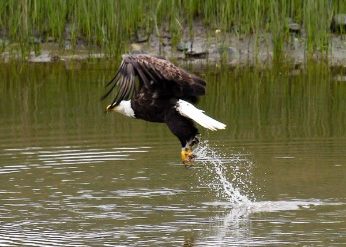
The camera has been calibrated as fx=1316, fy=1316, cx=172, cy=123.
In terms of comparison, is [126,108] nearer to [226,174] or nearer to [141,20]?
[226,174]

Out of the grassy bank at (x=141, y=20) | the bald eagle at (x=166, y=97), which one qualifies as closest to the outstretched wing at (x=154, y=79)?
the bald eagle at (x=166, y=97)

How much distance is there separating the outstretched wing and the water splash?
2.47 feet

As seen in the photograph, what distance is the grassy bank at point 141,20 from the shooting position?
1781cm

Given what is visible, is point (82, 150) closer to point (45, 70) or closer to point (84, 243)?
point (84, 243)

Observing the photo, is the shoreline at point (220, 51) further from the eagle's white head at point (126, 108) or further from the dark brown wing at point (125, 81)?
the dark brown wing at point (125, 81)

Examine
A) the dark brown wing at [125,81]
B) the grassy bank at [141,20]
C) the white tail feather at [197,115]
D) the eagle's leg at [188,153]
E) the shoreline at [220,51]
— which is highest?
the grassy bank at [141,20]

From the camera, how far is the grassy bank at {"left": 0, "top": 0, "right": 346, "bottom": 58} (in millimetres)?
17812

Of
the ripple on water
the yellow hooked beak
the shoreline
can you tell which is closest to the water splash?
the yellow hooked beak

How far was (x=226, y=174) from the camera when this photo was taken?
11.1 m

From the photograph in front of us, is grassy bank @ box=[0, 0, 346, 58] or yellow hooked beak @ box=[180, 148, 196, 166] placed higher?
grassy bank @ box=[0, 0, 346, 58]

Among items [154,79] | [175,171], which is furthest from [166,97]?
[175,171]

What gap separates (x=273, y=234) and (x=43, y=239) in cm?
151

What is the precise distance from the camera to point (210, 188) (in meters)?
10.4

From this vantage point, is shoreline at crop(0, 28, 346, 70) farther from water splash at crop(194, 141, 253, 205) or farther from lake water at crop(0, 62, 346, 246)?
water splash at crop(194, 141, 253, 205)
